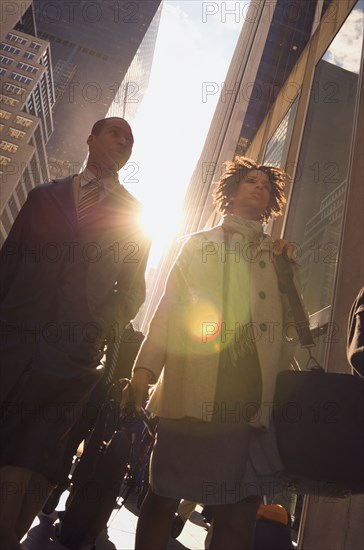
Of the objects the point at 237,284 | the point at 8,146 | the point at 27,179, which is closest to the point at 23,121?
the point at 8,146

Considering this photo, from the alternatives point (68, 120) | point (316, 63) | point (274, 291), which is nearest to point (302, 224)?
point (316, 63)

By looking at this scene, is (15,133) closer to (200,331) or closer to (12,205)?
(12,205)

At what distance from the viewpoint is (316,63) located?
1155 cm

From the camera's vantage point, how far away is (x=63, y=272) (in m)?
2.03

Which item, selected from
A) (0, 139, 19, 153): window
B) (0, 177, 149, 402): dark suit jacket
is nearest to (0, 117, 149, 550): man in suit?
(0, 177, 149, 402): dark suit jacket

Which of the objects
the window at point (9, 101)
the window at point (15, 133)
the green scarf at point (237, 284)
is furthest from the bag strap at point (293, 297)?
the window at point (9, 101)

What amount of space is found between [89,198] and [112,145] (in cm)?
46

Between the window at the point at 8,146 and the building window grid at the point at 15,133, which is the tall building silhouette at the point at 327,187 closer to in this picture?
the window at the point at 8,146

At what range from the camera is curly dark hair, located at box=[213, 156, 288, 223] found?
3.06m

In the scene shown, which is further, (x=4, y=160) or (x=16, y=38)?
(x=16, y=38)

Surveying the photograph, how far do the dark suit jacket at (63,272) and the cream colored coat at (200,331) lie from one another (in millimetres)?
213

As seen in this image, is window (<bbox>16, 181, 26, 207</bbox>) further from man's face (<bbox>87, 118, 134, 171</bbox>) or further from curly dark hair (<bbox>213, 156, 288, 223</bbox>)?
man's face (<bbox>87, 118, 134, 171</bbox>)

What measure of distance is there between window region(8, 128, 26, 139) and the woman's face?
84909 mm

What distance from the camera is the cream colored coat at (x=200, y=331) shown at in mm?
2010
